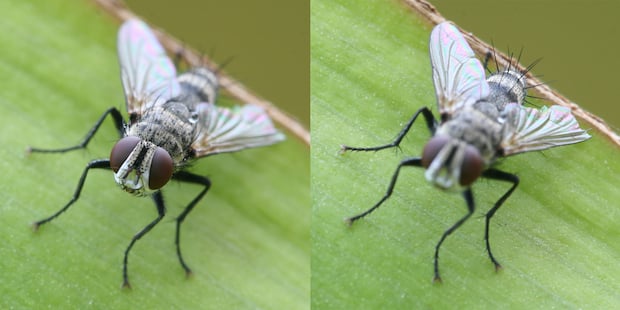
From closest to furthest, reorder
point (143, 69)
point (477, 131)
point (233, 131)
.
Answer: point (477, 131), point (233, 131), point (143, 69)

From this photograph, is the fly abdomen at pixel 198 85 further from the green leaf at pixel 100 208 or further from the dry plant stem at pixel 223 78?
the green leaf at pixel 100 208

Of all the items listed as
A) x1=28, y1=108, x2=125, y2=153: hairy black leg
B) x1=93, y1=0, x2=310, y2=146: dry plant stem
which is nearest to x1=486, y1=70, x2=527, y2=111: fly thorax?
x1=93, y1=0, x2=310, y2=146: dry plant stem

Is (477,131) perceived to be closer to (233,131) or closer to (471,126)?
(471,126)

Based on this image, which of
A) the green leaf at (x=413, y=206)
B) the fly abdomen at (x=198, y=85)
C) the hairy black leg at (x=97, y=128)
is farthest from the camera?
the fly abdomen at (x=198, y=85)

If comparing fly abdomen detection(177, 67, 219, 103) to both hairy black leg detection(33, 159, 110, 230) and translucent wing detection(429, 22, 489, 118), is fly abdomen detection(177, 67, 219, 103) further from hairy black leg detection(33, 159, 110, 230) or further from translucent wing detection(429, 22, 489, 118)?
translucent wing detection(429, 22, 489, 118)

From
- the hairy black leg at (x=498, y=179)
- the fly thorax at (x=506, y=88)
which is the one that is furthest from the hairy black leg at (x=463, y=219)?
the fly thorax at (x=506, y=88)

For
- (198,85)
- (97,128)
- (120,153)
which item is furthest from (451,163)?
(97,128)

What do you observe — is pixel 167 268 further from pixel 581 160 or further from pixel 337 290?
pixel 581 160
